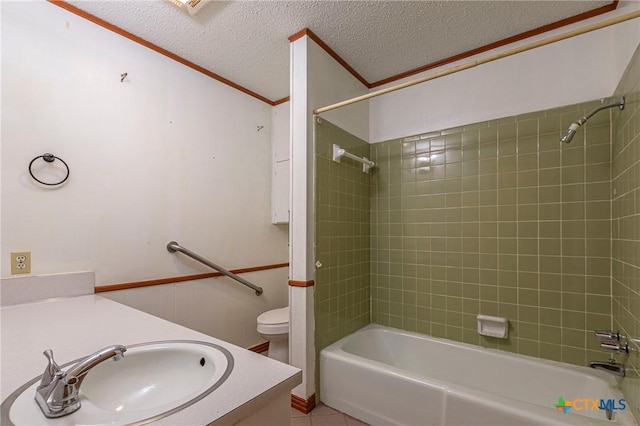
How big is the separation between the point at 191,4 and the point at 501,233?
7.74ft

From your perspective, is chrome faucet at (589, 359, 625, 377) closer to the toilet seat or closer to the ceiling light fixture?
the toilet seat

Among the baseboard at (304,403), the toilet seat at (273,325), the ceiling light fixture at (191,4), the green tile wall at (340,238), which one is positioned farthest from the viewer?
the toilet seat at (273,325)

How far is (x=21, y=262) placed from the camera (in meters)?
1.40

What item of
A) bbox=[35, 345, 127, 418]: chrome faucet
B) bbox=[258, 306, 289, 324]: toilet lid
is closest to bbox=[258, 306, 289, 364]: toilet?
bbox=[258, 306, 289, 324]: toilet lid

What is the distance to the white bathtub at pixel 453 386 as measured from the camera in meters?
1.27

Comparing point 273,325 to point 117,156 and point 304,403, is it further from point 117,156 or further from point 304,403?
point 117,156

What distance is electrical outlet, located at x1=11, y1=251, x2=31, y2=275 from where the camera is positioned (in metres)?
1.38

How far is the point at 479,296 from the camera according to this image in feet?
6.39

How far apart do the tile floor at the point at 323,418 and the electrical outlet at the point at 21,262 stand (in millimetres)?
1636

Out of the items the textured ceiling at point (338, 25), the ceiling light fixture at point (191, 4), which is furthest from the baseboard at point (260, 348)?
the ceiling light fixture at point (191, 4)

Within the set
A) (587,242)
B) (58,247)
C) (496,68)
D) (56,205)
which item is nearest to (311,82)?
(496,68)

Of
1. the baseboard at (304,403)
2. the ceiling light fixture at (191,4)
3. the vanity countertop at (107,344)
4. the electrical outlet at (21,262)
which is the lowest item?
the baseboard at (304,403)

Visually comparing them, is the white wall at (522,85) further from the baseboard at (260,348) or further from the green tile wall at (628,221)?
the baseboard at (260,348)

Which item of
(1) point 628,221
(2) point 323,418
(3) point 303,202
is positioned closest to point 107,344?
(3) point 303,202
